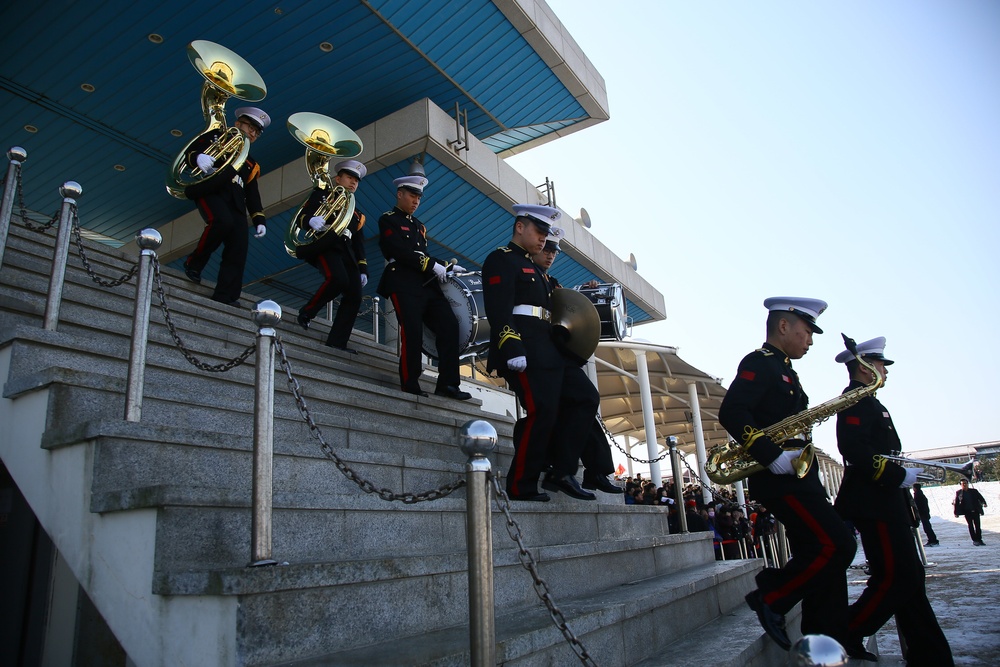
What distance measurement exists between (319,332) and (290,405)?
10.7 ft

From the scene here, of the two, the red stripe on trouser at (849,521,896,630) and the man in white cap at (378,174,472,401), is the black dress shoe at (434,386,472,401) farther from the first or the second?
the red stripe on trouser at (849,521,896,630)

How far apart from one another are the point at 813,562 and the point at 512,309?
241 centimetres

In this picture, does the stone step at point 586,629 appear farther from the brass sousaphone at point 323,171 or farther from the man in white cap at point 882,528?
the brass sousaphone at point 323,171

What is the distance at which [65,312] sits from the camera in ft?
14.8

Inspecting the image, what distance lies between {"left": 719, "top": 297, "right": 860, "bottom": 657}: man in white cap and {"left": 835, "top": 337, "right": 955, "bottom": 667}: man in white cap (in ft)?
1.53

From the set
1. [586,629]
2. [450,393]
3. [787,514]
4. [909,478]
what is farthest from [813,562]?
[450,393]

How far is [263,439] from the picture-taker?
2604 mm

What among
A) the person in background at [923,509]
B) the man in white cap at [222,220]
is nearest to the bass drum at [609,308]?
the man in white cap at [222,220]

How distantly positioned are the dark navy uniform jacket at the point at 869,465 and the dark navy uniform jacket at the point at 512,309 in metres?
2.04

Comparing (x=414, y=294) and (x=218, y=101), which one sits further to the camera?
(x=218, y=101)

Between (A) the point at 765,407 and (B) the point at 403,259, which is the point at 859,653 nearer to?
(A) the point at 765,407

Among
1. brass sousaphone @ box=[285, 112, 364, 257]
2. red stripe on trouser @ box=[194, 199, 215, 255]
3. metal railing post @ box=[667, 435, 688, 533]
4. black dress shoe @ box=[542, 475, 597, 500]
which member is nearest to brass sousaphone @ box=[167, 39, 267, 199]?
red stripe on trouser @ box=[194, 199, 215, 255]

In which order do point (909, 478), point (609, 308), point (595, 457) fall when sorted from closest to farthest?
point (909, 478) < point (595, 457) < point (609, 308)

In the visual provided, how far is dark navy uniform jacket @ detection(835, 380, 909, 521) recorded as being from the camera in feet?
14.6
